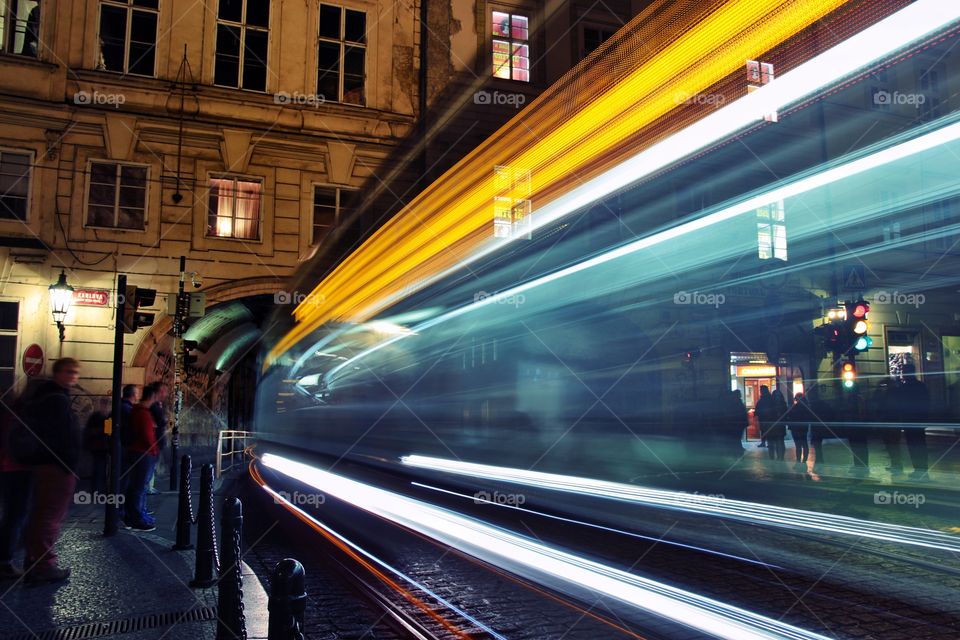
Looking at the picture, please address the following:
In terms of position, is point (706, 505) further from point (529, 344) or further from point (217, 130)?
point (217, 130)

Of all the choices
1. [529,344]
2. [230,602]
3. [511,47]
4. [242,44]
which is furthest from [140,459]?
[511,47]

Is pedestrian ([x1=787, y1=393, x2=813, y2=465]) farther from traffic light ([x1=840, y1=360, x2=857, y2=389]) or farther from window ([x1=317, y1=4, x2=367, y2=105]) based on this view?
window ([x1=317, y1=4, x2=367, y2=105])

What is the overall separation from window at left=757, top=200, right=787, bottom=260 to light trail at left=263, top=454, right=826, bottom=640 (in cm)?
334

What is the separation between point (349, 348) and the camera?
1109 centimetres

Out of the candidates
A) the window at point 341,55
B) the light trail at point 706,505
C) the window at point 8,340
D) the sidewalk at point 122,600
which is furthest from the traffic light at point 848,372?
the window at point 8,340

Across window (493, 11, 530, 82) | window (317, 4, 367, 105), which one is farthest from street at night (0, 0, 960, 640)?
window (493, 11, 530, 82)

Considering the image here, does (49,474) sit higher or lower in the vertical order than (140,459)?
higher

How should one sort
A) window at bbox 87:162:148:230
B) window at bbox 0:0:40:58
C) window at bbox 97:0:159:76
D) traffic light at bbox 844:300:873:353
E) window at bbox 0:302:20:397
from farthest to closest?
1. window at bbox 97:0:159:76
2. window at bbox 87:162:148:230
3. window at bbox 0:0:40:58
4. window at bbox 0:302:20:397
5. traffic light at bbox 844:300:873:353

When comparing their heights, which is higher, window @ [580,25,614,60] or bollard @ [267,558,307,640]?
window @ [580,25,614,60]

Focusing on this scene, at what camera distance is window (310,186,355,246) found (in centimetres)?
1970

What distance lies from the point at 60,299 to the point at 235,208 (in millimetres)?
5021

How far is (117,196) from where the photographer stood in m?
17.9

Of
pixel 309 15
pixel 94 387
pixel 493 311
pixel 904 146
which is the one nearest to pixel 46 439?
pixel 493 311

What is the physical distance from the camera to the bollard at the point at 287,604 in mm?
2893
